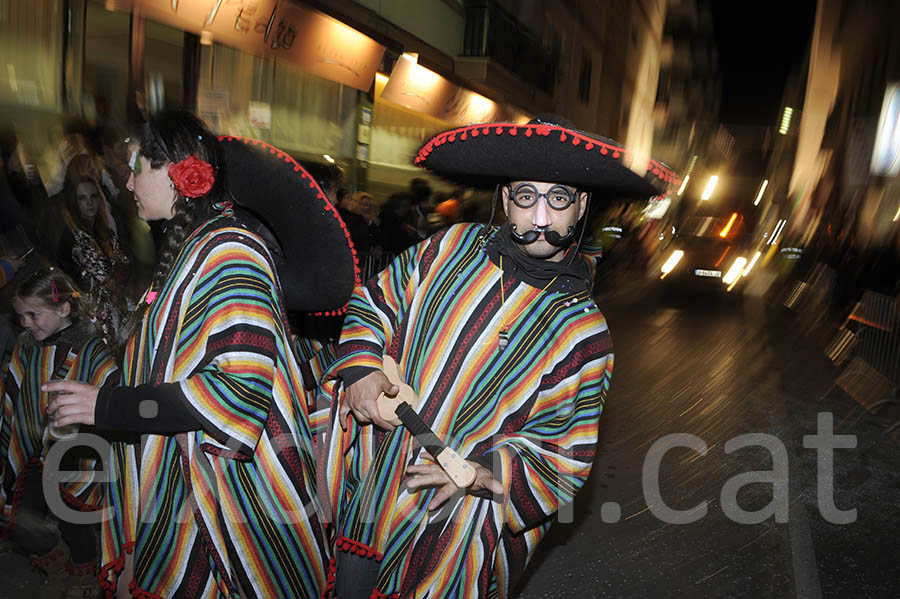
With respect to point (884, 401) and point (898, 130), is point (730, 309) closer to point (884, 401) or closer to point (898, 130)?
point (884, 401)

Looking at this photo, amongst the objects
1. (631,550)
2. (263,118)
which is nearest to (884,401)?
(631,550)

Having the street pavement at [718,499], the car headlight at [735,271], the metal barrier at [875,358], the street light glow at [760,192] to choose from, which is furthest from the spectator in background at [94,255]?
the street light glow at [760,192]

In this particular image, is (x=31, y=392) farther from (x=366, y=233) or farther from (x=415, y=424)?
(x=366, y=233)

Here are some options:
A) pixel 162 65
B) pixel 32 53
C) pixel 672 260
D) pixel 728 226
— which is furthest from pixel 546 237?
pixel 728 226

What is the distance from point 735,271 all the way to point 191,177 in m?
16.6

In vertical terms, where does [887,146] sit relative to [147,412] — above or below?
above

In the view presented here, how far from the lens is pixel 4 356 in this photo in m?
4.85

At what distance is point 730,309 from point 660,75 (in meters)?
30.1

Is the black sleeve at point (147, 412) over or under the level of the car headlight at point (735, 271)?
over

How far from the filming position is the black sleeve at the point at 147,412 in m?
2.07

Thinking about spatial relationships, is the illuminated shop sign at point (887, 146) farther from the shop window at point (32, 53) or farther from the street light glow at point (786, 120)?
the shop window at point (32, 53)

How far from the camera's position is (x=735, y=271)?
57.3ft

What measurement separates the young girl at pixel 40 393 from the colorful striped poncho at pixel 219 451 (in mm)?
1400

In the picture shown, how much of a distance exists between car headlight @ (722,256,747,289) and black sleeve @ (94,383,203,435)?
16.4 meters
